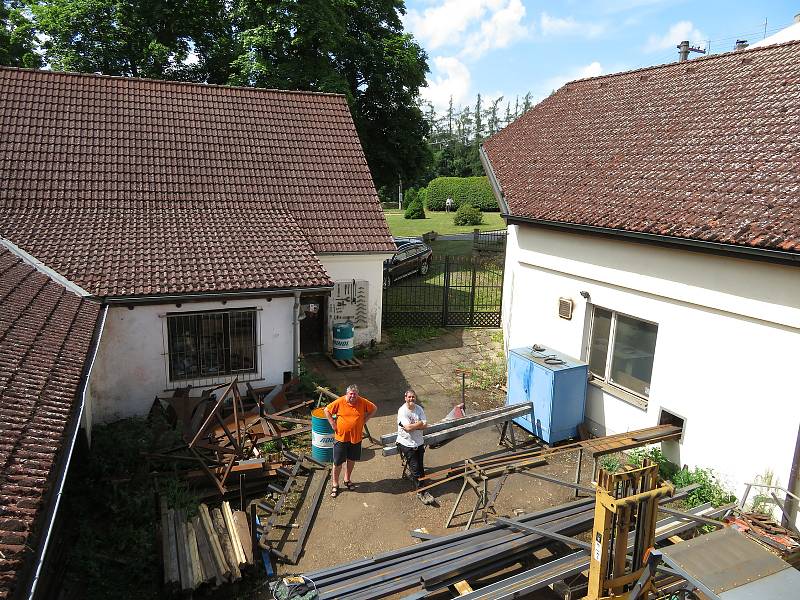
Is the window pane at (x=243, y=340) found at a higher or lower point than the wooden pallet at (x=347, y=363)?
higher

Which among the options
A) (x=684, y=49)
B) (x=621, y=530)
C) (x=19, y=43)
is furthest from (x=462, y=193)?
(x=621, y=530)

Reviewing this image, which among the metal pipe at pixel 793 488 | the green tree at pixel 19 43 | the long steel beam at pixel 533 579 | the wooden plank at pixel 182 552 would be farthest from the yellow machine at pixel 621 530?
the green tree at pixel 19 43

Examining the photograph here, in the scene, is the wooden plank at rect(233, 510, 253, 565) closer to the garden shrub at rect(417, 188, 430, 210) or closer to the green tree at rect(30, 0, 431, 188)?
the green tree at rect(30, 0, 431, 188)

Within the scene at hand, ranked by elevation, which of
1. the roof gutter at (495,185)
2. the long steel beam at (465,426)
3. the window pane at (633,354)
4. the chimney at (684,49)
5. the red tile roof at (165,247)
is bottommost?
the long steel beam at (465,426)

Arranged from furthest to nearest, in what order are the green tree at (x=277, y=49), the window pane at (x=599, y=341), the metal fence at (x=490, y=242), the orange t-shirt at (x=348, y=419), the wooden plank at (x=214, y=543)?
1. the metal fence at (x=490, y=242)
2. the green tree at (x=277, y=49)
3. the window pane at (x=599, y=341)
4. the orange t-shirt at (x=348, y=419)
5. the wooden plank at (x=214, y=543)

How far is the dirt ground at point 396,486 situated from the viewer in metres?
7.43

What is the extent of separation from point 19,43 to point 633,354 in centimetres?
2695

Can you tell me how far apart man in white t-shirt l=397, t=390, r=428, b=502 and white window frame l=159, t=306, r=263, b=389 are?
13.2 ft

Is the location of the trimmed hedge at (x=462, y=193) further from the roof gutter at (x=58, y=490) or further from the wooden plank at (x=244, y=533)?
the roof gutter at (x=58, y=490)

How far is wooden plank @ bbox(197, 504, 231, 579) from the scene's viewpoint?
6.24m

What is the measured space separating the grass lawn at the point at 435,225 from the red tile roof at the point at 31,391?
28347 mm

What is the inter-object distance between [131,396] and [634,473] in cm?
907

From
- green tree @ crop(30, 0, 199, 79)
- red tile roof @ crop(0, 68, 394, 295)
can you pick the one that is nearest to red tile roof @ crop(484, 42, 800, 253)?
red tile roof @ crop(0, 68, 394, 295)

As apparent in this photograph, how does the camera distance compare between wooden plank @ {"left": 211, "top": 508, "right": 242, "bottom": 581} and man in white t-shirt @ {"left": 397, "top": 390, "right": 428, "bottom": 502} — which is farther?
man in white t-shirt @ {"left": 397, "top": 390, "right": 428, "bottom": 502}
